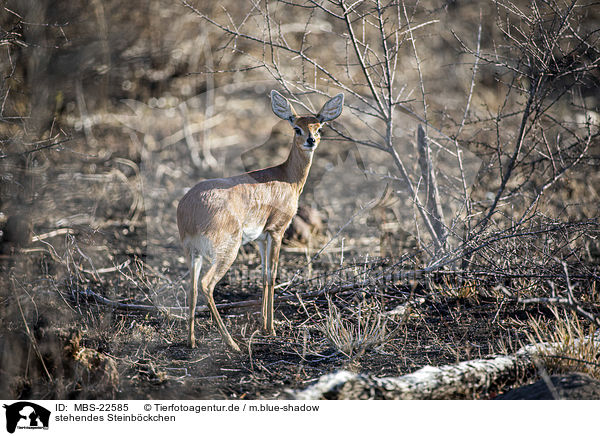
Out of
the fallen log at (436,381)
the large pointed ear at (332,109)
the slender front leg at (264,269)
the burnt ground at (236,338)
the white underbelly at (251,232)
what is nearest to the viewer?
the fallen log at (436,381)

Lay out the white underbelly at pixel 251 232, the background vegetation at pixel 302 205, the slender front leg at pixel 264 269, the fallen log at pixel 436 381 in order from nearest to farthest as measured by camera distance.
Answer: the fallen log at pixel 436 381
the background vegetation at pixel 302 205
the white underbelly at pixel 251 232
the slender front leg at pixel 264 269

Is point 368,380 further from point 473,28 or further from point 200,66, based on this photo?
point 473,28

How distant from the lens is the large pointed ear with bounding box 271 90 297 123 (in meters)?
4.86

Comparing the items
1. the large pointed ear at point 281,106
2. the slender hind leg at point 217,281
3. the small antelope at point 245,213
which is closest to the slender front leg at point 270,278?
the small antelope at point 245,213

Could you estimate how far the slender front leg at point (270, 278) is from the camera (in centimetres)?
503

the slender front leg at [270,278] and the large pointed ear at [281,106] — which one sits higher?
the large pointed ear at [281,106]

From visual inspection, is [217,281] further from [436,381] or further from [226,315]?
[436,381]

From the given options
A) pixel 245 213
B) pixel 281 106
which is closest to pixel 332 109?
pixel 281 106

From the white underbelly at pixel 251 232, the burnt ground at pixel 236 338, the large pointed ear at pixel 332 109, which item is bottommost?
the burnt ground at pixel 236 338

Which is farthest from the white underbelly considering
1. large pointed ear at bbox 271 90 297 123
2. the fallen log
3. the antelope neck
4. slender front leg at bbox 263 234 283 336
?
the fallen log

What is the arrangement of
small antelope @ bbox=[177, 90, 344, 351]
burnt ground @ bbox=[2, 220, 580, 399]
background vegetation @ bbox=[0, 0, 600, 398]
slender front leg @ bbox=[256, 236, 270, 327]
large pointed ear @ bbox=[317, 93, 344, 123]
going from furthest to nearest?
slender front leg @ bbox=[256, 236, 270, 327], large pointed ear @ bbox=[317, 93, 344, 123], small antelope @ bbox=[177, 90, 344, 351], background vegetation @ bbox=[0, 0, 600, 398], burnt ground @ bbox=[2, 220, 580, 399]

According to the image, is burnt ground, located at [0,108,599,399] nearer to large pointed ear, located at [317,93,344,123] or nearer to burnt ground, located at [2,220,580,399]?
burnt ground, located at [2,220,580,399]
